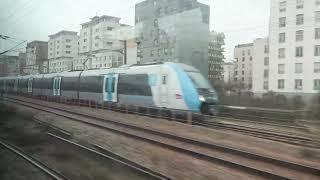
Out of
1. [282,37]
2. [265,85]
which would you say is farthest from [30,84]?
[282,37]

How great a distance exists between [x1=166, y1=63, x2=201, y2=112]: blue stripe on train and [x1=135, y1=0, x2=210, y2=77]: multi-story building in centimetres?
3540

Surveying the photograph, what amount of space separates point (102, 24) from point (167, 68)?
150ft

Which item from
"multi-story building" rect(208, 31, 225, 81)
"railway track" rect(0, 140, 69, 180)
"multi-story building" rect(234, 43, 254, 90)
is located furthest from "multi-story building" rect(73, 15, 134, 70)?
"multi-story building" rect(234, 43, 254, 90)

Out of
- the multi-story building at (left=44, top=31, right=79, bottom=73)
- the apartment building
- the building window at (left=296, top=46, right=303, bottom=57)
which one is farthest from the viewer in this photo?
the apartment building

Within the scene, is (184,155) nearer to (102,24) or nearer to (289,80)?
(289,80)

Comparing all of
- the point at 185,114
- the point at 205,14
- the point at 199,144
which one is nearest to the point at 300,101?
the point at 185,114

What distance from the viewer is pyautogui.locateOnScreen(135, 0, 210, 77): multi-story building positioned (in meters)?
59.0

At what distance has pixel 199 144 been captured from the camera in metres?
14.7

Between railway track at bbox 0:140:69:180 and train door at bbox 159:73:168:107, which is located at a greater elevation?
train door at bbox 159:73:168:107

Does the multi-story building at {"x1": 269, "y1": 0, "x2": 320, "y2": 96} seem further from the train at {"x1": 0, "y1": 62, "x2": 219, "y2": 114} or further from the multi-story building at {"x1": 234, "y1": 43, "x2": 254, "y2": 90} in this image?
the multi-story building at {"x1": 234, "y1": 43, "x2": 254, "y2": 90}

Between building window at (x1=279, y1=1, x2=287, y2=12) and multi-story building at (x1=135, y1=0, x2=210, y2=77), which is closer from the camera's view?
multi-story building at (x1=135, y1=0, x2=210, y2=77)

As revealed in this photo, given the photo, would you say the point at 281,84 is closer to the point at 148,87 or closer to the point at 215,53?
the point at 215,53

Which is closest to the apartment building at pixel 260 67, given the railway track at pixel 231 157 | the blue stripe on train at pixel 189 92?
the blue stripe on train at pixel 189 92

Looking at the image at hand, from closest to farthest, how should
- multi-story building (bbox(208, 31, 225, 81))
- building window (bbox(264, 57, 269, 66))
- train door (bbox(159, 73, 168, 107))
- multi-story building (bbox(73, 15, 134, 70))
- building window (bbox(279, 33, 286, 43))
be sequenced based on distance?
1. train door (bbox(159, 73, 168, 107))
2. multi-story building (bbox(73, 15, 134, 70))
3. building window (bbox(279, 33, 286, 43))
4. multi-story building (bbox(208, 31, 225, 81))
5. building window (bbox(264, 57, 269, 66))
